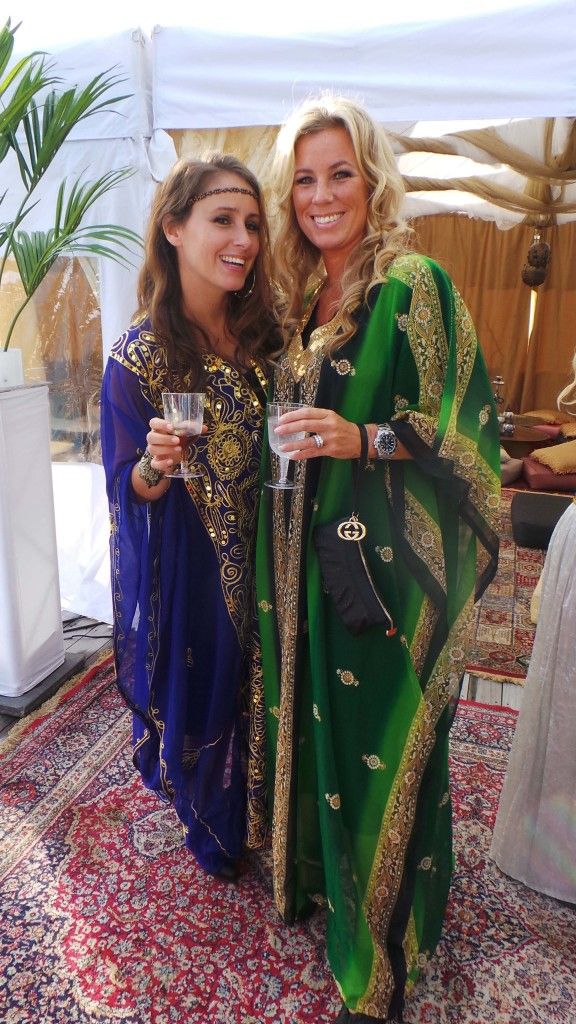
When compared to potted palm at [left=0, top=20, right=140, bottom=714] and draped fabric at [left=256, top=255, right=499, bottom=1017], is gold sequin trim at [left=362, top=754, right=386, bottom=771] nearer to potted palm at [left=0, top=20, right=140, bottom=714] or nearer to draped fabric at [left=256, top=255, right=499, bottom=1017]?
draped fabric at [left=256, top=255, right=499, bottom=1017]

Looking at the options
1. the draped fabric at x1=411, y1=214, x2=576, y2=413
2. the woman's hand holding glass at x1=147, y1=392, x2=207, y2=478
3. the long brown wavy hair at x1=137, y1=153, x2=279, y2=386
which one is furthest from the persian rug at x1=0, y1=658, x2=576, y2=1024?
the draped fabric at x1=411, y1=214, x2=576, y2=413

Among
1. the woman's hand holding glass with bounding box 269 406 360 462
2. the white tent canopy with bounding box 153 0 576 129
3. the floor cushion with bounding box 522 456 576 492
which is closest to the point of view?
the woman's hand holding glass with bounding box 269 406 360 462

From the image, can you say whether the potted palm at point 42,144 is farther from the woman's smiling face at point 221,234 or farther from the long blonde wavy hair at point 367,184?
the long blonde wavy hair at point 367,184

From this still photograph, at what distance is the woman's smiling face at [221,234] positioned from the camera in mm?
1710

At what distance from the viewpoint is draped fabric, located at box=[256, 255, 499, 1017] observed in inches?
57.3

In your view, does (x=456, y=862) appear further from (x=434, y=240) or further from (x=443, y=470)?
(x=434, y=240)

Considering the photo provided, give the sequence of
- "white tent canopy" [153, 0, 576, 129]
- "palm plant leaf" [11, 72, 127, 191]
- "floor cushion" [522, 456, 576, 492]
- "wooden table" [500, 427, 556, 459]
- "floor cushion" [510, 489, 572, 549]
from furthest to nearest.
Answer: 1. "wooden table" [500, 427, 556, 459]
2. "floor cushion" [522, 456, 576, 492]
3. "floor cushion" [510, 489, 572, 549]
4. "palm plant leaf" [11, 72, 127, 191]
5. "white tent canopy" [153, 0, 576, 129]

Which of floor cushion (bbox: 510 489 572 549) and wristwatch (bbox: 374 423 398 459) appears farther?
floor cushion (bbox: 510 489 572 549)

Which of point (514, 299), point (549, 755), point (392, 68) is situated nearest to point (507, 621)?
point (549, 755)

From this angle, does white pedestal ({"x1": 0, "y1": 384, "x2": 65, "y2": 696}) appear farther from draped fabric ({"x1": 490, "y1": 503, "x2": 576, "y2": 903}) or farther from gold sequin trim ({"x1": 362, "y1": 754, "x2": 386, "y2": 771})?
draped fabric ({"x1": 490, "y1": 503, "x2": 576, "y2": 903})

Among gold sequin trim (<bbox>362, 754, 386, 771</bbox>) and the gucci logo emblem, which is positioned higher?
the gucci logo emblem

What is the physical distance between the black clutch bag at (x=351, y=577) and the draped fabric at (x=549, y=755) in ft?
2.24

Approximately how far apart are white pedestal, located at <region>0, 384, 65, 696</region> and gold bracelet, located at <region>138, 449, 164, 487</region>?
136 centimetres

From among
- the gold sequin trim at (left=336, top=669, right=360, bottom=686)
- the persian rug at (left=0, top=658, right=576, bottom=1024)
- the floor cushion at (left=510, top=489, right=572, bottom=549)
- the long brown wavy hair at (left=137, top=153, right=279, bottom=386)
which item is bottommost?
the persian rug at (left=0, top=658, right=576, bottom=1024)
